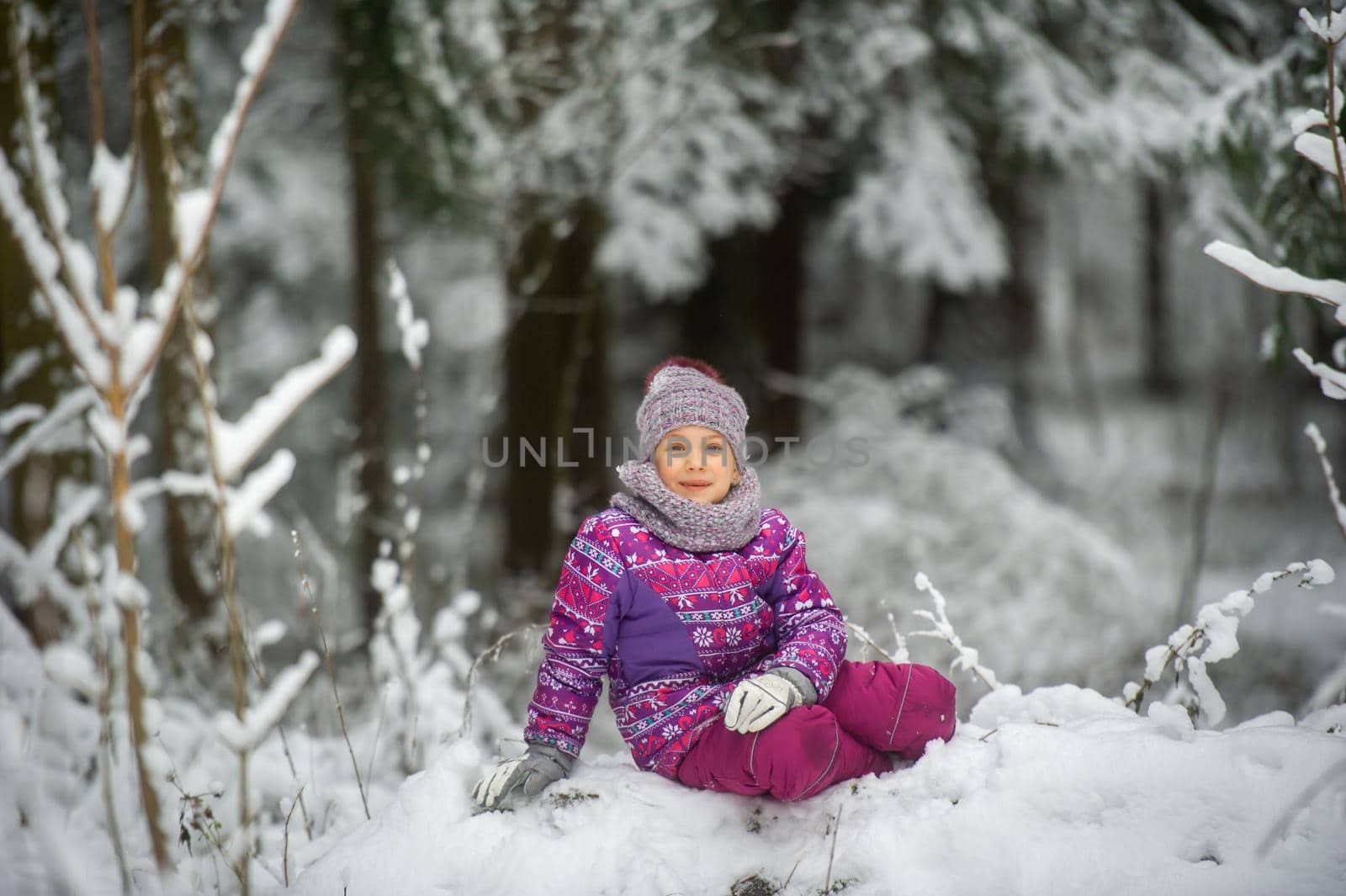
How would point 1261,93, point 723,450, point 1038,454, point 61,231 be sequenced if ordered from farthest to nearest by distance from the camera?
point 1038,454 → point 1261,93 → point 723,450 → point 61,231

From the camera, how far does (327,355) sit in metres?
1.32

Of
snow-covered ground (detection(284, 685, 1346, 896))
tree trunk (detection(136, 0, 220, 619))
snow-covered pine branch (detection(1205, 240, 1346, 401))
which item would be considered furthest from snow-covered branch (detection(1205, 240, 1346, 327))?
tree trunk (detection(136, 0, 220, 619))

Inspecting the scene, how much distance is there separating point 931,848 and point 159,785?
4.84ft

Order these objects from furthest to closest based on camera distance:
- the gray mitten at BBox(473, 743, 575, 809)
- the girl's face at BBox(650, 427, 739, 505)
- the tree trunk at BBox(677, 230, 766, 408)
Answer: the tree trunk at BBox(677, 230, 766, 408) → the girl's face at BBox(650, 427, 739, 505) → the gray mitten at BBox(473, 743, 575, 809)

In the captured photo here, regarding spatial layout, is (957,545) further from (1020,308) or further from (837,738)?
(837,738)

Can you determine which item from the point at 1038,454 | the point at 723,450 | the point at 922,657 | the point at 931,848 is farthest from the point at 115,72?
the point at 1038,454

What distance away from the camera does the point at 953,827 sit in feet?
6.26

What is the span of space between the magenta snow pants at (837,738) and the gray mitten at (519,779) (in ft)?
1.02

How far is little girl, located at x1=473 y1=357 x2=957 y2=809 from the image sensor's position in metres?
2.11

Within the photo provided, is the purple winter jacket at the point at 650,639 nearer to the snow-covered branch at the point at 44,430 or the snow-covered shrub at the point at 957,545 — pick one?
the snow-covered branch at the point at 44,430

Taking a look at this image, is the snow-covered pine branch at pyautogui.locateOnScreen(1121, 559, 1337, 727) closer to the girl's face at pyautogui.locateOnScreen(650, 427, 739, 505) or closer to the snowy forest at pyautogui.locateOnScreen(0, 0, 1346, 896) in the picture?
the snowy forest at pyautogui.locateOnScreen(0, 0, 1346, 896)

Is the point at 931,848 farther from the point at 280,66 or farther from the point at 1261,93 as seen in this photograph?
the point at 280,66

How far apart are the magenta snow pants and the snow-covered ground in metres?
0.06

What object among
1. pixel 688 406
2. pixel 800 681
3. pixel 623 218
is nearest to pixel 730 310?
pixel 623 218
